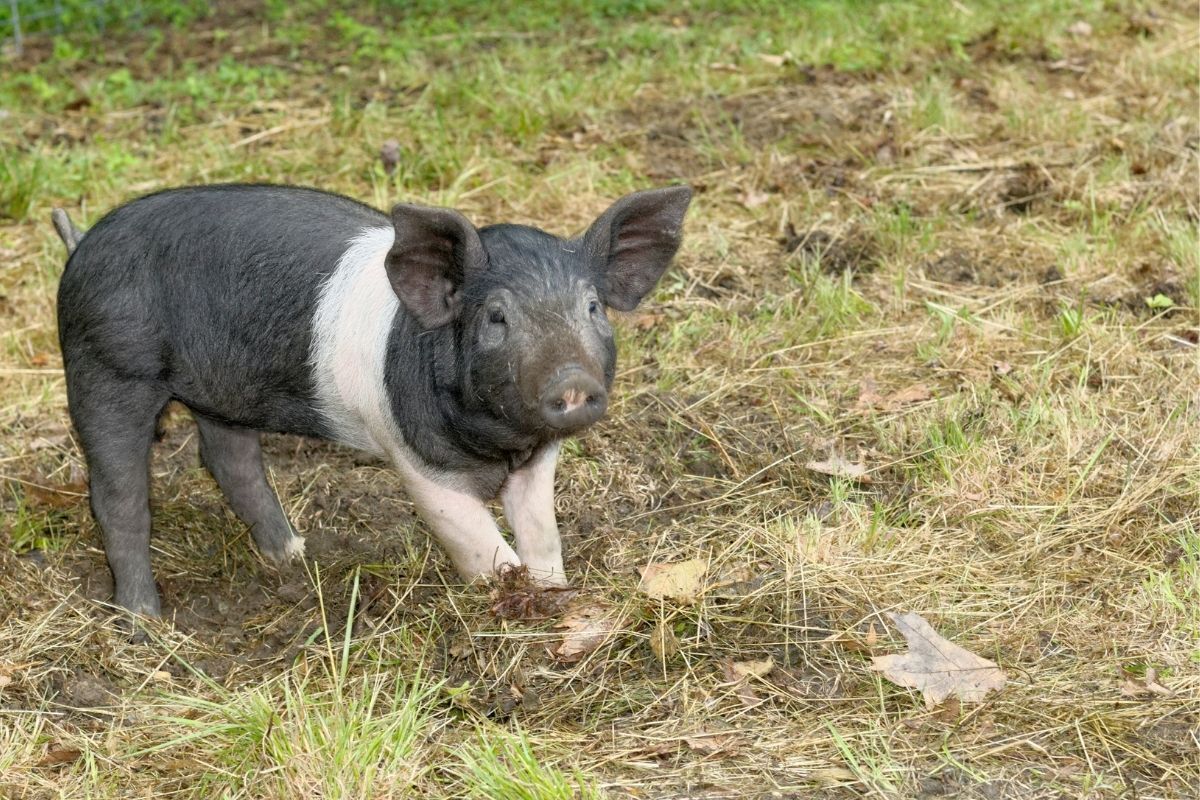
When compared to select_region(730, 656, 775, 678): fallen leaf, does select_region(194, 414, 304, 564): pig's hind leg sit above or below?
below

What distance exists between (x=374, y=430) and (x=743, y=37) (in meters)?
5.51

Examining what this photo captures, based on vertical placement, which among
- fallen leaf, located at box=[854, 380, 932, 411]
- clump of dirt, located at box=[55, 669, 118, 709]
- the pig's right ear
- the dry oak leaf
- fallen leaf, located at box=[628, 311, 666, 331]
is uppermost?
the pig's right ear

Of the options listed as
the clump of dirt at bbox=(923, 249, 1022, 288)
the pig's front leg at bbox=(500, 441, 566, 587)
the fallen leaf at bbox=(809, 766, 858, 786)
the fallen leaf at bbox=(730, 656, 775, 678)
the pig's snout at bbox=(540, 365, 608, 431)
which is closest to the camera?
the fallen leaf at bbox=(809, 766, 858, 786)

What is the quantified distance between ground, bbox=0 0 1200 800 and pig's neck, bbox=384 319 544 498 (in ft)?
1.19

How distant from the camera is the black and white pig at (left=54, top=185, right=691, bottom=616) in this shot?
4008 mm

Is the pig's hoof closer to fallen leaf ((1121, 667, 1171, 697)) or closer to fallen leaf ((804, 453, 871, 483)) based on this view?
fallen leaf ((804, 453, 871, 483))

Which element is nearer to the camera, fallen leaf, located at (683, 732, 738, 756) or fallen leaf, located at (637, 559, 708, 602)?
fallen leaf, located at (683, 732, 738, 756)

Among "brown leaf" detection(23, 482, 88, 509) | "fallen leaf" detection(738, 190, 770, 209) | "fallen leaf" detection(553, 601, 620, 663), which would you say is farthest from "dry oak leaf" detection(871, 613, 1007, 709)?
"fallen leaf" detection(738, 190, 770, 209)

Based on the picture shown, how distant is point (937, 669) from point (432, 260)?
1.70 m

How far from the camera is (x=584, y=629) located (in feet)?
13.3

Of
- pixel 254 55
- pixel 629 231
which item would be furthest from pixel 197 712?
pixel 254 55

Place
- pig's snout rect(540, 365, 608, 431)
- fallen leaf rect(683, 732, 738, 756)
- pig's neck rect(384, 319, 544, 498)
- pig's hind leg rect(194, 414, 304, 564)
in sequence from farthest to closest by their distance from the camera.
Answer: pig's hind leg rect(194, 414, 304, 564) → pig's neck rect(384, 319, 544, 498) → pig's snout rect(540, 365, 608, 431) → fallen leaf rect(683, 732, 738, 756)

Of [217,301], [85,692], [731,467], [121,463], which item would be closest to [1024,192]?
[731,467]

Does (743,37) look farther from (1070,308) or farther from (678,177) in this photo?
(1070,308)
